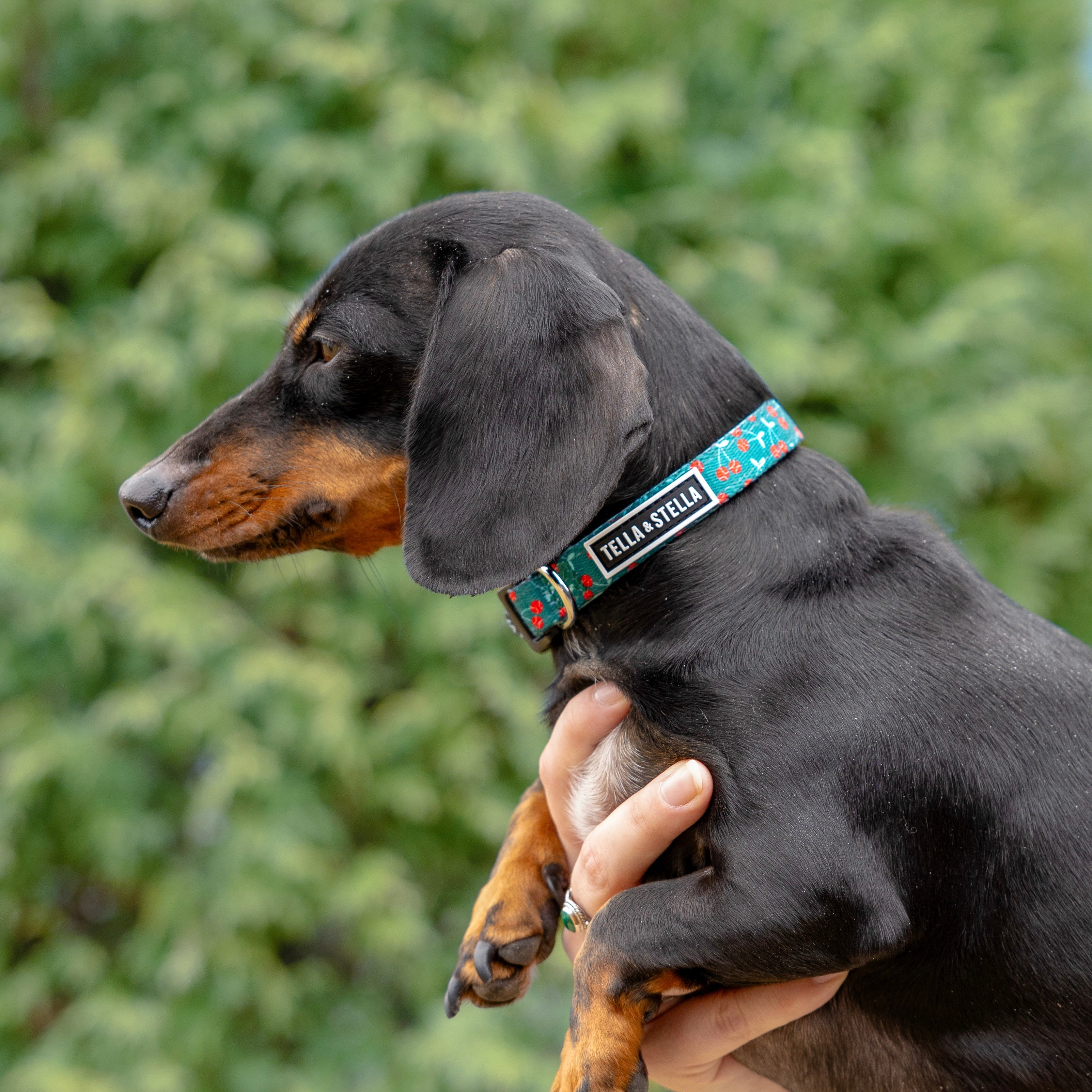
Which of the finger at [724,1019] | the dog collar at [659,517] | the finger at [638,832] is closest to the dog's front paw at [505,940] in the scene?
the finger at [638,832]

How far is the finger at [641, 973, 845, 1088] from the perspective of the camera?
158cm

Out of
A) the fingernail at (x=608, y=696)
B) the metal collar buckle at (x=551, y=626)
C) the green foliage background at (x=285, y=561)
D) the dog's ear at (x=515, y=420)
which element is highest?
the dog's ear at (x=515, y=420)

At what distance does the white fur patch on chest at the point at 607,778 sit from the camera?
5.39 feet

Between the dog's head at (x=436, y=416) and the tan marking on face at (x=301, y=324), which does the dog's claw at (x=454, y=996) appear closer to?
the dog's head at (x=436, y=416)

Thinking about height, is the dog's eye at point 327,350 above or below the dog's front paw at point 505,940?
above

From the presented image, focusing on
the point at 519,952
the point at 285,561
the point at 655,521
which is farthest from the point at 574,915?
the point at 285,561

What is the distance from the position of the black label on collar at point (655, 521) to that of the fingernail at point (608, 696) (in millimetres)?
192

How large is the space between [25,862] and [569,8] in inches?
154

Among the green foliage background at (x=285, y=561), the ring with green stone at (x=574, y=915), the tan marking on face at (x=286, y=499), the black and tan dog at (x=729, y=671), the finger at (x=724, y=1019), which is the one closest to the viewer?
the black and tan dog at (x=729, y=671)

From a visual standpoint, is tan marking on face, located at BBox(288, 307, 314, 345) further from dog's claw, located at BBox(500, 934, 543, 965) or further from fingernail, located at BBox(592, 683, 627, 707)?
dog's claw, located at BBox(500, 934, 543, 965)

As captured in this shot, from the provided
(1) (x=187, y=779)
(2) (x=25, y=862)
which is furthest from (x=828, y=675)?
(2) (x=25, y=862)

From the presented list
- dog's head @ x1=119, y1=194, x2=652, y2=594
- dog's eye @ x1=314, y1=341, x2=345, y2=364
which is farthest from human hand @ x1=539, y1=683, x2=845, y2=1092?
dog's eye @ x1=314, y1=341, x2=345, y2=364

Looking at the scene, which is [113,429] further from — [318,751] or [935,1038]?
[935,1038]

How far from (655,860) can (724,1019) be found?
26 cm
